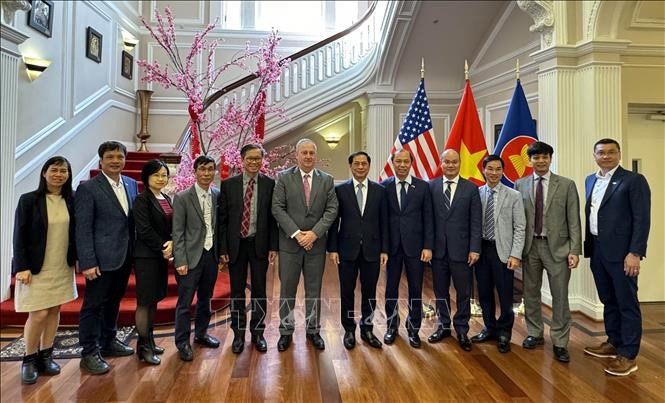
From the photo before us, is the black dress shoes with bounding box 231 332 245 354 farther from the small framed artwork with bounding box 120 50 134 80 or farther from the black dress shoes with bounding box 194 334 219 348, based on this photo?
the small framed artwork with bounding box 120 50 134 80

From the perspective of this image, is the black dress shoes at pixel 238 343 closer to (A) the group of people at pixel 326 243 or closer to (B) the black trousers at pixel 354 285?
(A) the group of people at pixel 326 243

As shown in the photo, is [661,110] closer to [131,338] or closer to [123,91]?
[131,338]

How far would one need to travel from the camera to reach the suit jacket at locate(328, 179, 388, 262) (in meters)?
2.93

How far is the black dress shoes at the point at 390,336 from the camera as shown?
123 inches

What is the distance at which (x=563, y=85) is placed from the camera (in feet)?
12.8

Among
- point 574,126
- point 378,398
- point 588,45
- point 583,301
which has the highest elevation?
point 588,45

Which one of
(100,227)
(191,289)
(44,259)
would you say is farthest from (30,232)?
(191,289)

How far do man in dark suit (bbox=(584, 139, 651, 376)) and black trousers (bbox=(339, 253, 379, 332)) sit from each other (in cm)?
157

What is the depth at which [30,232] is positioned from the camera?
2.38 metres

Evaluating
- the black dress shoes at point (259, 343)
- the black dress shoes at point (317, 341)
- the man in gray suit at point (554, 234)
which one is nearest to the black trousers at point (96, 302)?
the black dress shoes at point (259, 343)

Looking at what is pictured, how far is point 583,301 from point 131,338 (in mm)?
4036

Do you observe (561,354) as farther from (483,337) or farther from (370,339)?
(370,339)

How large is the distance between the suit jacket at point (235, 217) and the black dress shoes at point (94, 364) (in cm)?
101

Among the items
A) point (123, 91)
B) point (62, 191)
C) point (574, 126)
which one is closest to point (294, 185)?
point (62, 191)
